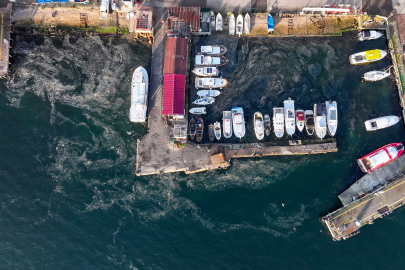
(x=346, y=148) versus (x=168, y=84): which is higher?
(x=168, y=84)

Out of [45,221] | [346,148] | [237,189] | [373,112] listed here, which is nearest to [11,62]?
[45,221]

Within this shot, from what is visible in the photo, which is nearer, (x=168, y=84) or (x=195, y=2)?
(x=168, y=84)

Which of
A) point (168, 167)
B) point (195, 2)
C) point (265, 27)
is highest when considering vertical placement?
point (195, 2)

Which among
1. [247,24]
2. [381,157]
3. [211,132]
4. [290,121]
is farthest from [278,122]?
[247,24]

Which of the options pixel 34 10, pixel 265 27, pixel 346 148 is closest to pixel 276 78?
pixel 265 27

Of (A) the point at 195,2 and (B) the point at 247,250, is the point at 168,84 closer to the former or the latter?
(A) the point at 195,2
